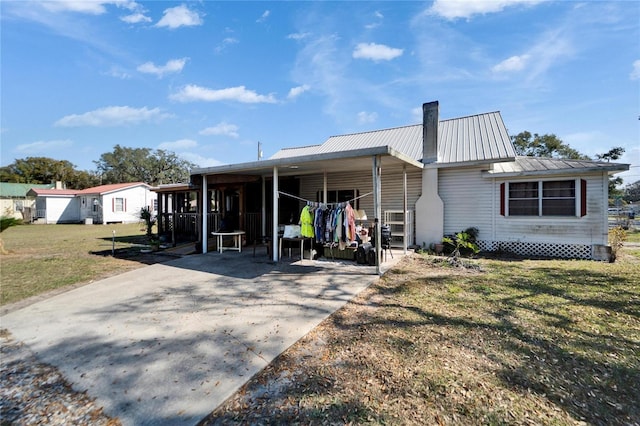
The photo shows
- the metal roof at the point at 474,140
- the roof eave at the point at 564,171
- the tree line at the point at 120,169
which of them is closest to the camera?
the roof eave at the point at 564,171

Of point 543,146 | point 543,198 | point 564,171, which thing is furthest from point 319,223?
point 543,146

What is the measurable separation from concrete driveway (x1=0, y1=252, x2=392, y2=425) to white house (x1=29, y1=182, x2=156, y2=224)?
24.9m

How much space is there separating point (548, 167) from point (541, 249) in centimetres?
265

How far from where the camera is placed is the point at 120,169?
4462cm

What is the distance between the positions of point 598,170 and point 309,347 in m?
9.87

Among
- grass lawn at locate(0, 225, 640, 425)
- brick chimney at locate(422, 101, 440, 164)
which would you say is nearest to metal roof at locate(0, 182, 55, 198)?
grass lawn at locate(0, 225, 640, 425)

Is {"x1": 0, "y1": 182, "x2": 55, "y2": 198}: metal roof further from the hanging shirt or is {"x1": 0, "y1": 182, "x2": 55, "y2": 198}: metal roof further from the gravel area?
the gravel area

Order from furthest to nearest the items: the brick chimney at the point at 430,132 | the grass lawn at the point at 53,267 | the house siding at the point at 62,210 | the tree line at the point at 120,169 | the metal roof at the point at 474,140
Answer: the tree line at the point at 120,169
the house siding at the point at 62,210
the brick chimney at the point at 430,132
the metal roof at the point at 474,140
the grass lawn at the point at 53,267

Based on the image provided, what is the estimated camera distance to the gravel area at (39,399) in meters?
2.35

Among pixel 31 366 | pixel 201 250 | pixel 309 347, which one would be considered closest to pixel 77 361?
pixel 31 366

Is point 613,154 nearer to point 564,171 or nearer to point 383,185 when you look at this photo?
point 564,171

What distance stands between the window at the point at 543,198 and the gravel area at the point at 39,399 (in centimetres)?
1104

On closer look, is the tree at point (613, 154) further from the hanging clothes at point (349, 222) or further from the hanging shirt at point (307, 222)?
the hanging shirt at point (307, 222)

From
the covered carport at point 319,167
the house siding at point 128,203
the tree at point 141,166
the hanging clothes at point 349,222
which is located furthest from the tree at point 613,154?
the tree at point 141,166
